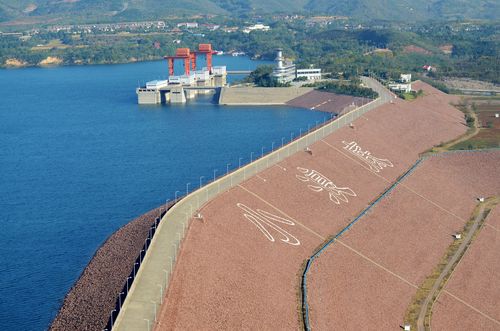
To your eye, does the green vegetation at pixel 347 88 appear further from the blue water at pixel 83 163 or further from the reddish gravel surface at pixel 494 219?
the reddish gravel surface at pixel 494 219

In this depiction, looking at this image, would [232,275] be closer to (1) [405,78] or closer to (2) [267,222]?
(2) [267,222]

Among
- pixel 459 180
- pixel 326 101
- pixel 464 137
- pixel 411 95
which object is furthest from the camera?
pixel 326 101

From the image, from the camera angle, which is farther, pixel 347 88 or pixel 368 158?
pixel 347 88

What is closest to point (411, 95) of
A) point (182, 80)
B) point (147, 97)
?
point (182, 80)

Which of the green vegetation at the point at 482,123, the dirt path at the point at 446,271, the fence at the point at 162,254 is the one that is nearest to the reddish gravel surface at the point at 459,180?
the dirt path at the point at 446,271

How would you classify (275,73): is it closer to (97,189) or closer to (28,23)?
(97,189)

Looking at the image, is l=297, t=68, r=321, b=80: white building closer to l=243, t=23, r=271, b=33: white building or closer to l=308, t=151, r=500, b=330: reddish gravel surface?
l=308, t=151, r=500, b=330: reddish gravel surface
